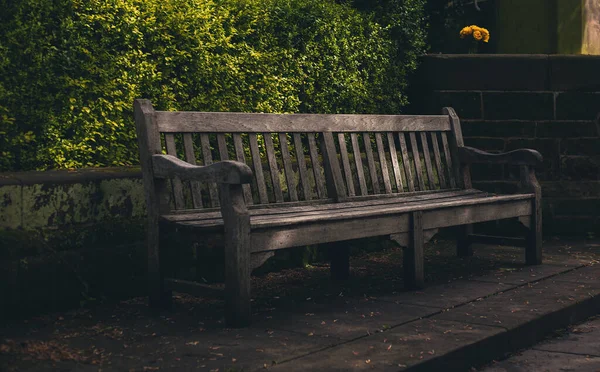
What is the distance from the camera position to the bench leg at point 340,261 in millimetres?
5395

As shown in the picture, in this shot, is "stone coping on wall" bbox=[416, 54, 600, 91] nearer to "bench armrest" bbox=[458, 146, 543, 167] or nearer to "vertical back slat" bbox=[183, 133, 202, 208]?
"bench armrest" bbox=[458, 146, 543, 167]

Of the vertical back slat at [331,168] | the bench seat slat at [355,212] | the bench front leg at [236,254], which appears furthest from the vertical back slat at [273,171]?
the bench front leg at [236,254]

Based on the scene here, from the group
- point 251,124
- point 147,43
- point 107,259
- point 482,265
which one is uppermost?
point 147,43

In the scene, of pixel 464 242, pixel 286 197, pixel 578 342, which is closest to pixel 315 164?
pixel 286 197

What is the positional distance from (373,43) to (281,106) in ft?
4.24

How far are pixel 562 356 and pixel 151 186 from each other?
214 centimetres

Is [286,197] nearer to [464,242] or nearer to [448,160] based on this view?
[448,160]

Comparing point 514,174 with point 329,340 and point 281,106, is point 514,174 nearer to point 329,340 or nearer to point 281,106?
point 281,106

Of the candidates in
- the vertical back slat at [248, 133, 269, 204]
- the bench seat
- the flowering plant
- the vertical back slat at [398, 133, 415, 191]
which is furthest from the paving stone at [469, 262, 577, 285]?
the flowering plant

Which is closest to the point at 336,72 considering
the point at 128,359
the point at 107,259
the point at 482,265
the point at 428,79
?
the point at 428,79

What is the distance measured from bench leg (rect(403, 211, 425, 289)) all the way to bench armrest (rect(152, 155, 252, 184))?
138cm

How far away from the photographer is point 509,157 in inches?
237

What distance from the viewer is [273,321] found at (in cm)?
416

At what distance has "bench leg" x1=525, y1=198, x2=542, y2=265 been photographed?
5.95 meters
